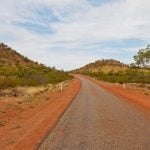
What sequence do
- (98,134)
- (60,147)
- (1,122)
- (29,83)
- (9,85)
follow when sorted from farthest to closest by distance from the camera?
(29,83), (9,85), (1,122), (98,134), (60,147)

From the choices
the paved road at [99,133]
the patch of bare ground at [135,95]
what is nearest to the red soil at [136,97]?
the patch of bare ground at [135,95]

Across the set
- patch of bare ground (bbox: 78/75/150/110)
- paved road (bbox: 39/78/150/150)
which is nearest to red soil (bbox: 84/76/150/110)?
patch of bare ground (bbox: 78/75/150/110)

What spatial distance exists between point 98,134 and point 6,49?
409ft

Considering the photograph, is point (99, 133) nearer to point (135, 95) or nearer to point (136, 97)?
point (136, 97)

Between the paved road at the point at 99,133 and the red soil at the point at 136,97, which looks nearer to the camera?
the paved road at the point at 99,133

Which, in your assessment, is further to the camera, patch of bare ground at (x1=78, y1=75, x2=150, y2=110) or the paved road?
patch of bare ground at (x1=78, y1=75, x2=150, y2=110)

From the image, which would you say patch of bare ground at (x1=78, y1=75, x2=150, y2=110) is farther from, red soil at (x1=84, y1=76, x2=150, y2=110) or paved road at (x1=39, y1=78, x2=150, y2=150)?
paved road at (x1=39, y1=78, x2=150, y2=150)

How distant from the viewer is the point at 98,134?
11.8 m

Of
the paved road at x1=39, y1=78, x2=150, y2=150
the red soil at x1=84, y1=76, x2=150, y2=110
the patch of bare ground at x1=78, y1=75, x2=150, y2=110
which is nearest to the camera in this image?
the paved road at x1=39, y1=78, x2=150, y2=150

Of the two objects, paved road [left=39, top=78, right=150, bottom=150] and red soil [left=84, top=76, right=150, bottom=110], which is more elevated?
red soil [left=84, top=76, right=150, bottom=110]

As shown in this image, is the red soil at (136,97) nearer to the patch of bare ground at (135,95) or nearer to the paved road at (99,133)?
the patch of bare ground at (135,95)

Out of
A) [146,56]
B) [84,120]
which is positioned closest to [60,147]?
[84,120]

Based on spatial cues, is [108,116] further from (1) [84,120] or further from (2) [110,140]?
(2) [110,140]

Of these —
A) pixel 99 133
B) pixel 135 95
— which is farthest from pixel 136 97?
pixel 99 133
